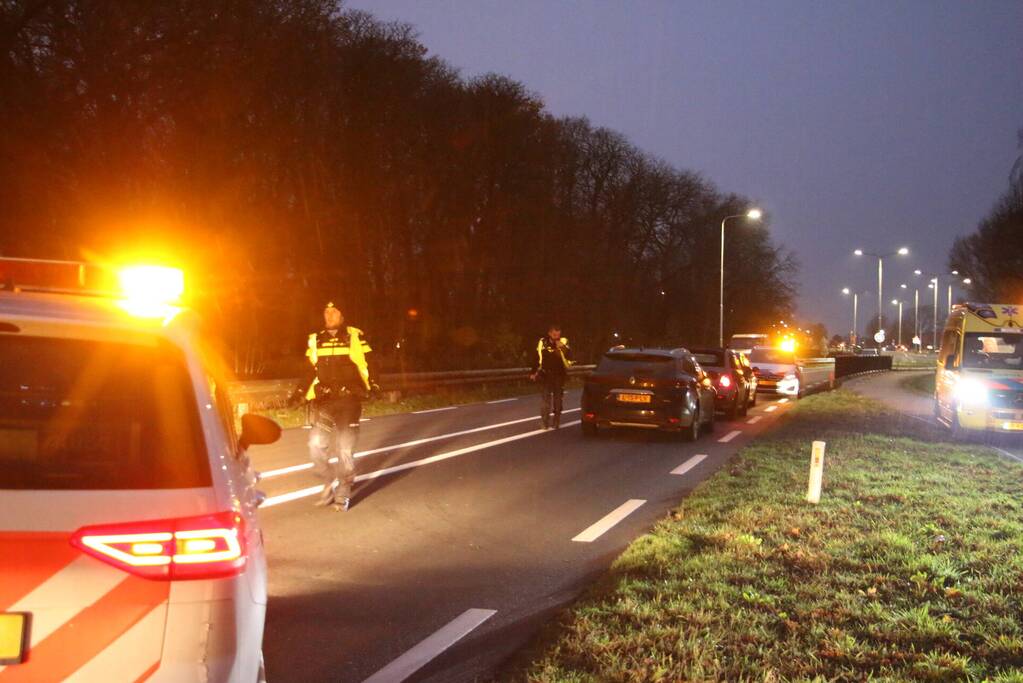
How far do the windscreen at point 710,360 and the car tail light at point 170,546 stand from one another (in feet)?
72.4

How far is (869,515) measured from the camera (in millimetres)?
10016

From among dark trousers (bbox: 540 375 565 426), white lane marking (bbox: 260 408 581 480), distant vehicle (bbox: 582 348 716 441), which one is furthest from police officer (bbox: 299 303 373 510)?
dark trousers (bbox: 540 375 565 426)

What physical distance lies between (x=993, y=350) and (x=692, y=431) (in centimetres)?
720

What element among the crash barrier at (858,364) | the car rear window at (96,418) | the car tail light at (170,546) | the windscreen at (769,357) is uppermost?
the car rear window at (96,418)

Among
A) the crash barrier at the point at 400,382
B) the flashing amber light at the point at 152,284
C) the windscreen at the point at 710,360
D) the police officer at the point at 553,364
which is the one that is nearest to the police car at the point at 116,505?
the flashing amber light at the point at 152,284

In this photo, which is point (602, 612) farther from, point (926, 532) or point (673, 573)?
point (926, 532)

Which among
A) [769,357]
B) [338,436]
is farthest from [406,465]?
[769,357]

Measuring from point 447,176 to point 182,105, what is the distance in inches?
684

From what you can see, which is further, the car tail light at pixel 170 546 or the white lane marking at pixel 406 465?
the white lane marking at pixel 406 465

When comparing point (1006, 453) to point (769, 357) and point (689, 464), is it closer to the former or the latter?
point (689, 464)

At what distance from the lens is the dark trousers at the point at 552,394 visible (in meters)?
18.9

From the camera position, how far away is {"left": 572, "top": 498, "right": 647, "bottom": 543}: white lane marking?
9.05 m

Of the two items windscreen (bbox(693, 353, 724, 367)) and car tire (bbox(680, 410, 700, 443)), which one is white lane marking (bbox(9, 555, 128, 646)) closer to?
car tire (bbox(680, 410, 700, 443))

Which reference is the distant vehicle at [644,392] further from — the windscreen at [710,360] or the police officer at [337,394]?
the police officer at [337,394]
